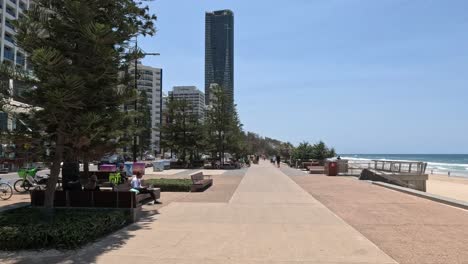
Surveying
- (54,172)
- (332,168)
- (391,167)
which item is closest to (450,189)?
(391,167)

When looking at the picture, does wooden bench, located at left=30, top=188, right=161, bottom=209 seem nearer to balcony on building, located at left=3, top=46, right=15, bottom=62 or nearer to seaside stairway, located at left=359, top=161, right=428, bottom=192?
seaside stairway, located at left=359, top=161, right=428, bottom=192

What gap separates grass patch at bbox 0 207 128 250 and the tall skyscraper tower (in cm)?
9159

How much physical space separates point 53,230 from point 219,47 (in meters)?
106

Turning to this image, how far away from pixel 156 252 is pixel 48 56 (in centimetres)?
406

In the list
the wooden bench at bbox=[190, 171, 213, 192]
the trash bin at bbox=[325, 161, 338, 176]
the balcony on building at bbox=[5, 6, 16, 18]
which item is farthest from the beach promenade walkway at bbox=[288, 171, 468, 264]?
the balcony on building at bbox=[5, 6, 16, 18]

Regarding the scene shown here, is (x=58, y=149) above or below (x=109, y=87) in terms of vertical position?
below

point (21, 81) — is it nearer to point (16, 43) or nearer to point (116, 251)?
point (16, 43)

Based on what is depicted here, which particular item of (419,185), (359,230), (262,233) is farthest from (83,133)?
(419,185)

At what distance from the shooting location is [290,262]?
6.94 meters

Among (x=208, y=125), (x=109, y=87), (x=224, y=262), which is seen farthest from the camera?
(x=208, y=125)

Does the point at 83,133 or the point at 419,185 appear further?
the point at 419,185

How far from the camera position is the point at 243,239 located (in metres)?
8.67

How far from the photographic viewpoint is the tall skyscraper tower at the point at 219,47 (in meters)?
104

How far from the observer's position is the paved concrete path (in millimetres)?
7215
